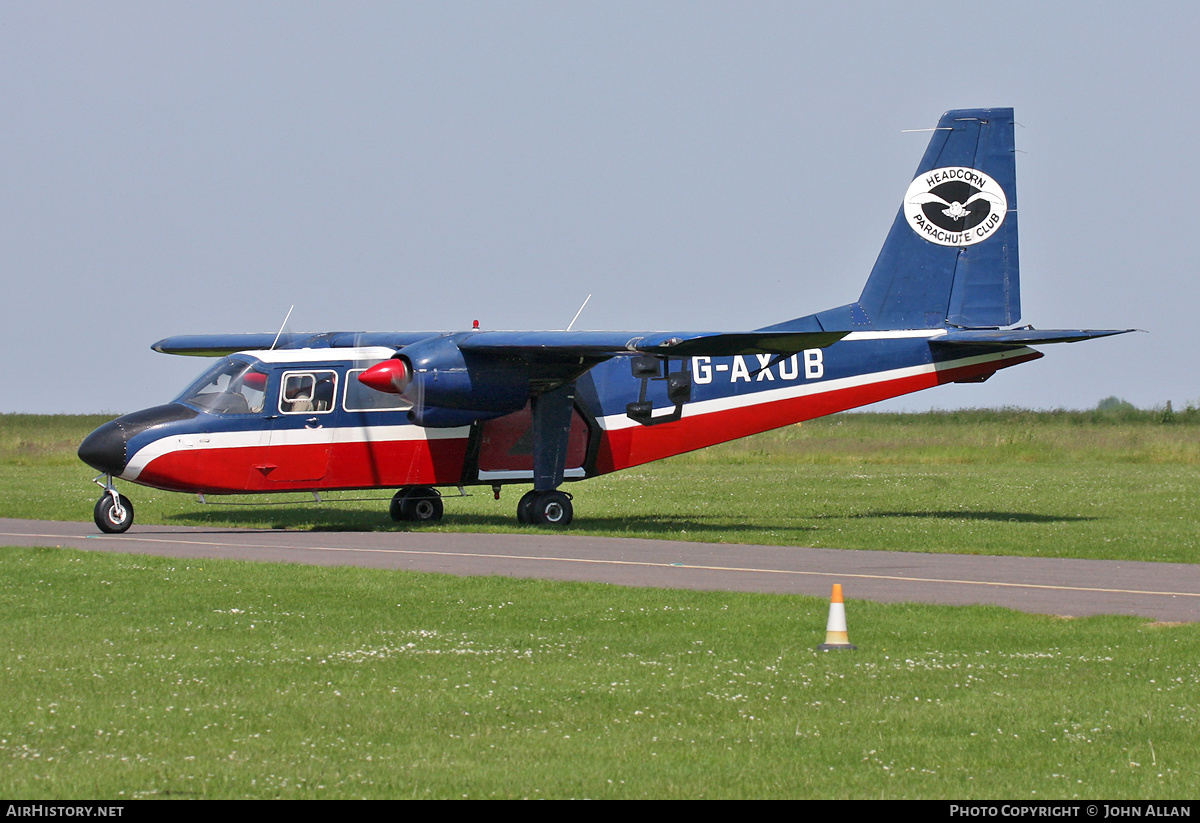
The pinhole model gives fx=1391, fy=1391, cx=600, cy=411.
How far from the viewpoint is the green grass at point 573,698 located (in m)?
7.50

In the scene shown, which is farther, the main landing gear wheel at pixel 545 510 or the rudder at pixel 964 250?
the rudder at pixel 964 250

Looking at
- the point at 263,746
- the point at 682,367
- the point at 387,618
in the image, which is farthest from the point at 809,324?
the point at 263,746

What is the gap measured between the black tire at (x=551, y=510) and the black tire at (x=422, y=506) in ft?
7.93

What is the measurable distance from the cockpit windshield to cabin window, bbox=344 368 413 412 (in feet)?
4.76

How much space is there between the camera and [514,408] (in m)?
24.0

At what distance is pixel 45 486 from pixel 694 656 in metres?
29.5

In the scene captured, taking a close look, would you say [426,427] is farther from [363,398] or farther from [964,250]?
[964,250]

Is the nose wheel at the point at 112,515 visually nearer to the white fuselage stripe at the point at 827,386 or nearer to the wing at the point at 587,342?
the wing at the point at 587,342

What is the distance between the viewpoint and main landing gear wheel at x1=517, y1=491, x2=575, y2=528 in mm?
24578

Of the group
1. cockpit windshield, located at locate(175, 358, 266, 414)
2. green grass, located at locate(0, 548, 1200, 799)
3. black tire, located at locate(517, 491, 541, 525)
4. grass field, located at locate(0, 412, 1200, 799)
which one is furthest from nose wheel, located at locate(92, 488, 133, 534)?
green grass, located at locate(0, 548, 1200, 799)

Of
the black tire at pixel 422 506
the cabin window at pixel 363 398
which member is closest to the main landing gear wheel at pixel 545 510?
the black tire at pixel 422 506

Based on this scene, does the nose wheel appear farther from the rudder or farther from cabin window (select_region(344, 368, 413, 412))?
the rudder

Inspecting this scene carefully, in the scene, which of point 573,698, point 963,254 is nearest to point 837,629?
point 573,698

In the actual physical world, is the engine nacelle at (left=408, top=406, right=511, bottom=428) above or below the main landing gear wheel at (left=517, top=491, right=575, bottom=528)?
above
